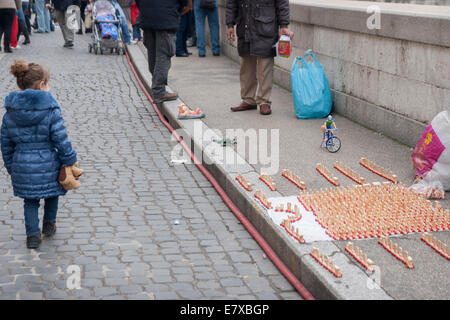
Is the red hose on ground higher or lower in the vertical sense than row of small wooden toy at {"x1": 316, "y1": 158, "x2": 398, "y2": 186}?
lower

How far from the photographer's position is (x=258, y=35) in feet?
28.0

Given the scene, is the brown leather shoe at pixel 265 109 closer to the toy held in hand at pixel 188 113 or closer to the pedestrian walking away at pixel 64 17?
the toy held in hand at pixel 188 113

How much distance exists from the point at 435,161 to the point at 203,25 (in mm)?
Answer: 9310

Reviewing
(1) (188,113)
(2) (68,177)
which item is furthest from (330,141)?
(2) (68,177)

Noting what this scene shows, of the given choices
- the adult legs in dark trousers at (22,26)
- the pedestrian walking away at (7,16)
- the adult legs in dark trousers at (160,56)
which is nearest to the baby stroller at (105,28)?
the pedestrian walking away at (7,16)

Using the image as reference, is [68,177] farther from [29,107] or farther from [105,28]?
[105,28]

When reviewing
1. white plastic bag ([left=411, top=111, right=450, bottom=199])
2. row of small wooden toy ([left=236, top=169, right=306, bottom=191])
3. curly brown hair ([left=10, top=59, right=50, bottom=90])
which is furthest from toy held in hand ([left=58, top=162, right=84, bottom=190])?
white plastic bag ([left=411, top=111, right=450, bottom=199])

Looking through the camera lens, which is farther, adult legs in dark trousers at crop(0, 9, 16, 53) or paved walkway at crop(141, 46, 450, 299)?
adult legs in dark trousers at crop(0, 9, 16, 53)

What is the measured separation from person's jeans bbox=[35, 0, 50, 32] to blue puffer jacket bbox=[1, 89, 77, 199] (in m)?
17.5

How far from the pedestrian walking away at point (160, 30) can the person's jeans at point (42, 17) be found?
12.9m

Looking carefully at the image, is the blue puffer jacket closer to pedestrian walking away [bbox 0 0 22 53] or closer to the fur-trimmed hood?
the fur-trimmed hood

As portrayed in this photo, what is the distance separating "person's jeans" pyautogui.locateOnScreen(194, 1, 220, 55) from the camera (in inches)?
563

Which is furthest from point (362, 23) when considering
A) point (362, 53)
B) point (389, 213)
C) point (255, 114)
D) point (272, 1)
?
point (389, 213)
